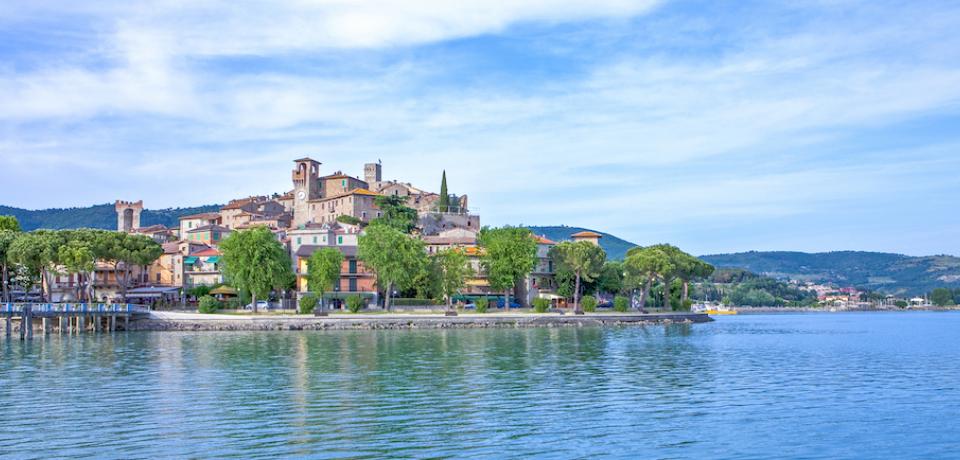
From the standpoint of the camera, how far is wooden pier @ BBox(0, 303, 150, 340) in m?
68.8

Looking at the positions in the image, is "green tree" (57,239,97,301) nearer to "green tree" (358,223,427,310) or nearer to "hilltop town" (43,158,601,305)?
"hilltop town" (43,158,601,305)

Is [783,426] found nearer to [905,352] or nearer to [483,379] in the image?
[483,379]

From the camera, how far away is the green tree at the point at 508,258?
93375 millimetres

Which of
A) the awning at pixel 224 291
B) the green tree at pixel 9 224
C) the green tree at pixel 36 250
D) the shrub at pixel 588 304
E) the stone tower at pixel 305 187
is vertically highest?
the stone tower at pixel 305 187

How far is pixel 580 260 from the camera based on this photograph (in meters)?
96.3

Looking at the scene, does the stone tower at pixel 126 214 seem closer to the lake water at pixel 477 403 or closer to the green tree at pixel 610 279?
the green tree at pixel 610 279

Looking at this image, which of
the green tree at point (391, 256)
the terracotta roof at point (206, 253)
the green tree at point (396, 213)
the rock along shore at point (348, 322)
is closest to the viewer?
the rock along shore at point (348, 322)

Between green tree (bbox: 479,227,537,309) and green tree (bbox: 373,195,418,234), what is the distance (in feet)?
79.0

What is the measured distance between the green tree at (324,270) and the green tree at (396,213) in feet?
94.2

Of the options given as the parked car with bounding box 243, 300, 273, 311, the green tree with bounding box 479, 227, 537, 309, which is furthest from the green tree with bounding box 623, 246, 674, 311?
the parked car with bounding box 243, 300, 273, 311

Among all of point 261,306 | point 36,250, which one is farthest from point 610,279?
point 36,250

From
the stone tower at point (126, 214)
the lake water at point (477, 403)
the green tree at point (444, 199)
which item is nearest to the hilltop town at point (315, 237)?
the green tree at point (444, 199)

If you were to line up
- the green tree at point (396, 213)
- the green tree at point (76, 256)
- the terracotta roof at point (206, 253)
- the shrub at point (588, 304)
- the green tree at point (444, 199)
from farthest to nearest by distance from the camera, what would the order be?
1. the green tree at point (444, 199)
2. the green tree at point (396, 213)
3. the terracotta roof at point (206, 253)
4. the shrub at point (588, 304)
5. the green tree at point (76, 256)

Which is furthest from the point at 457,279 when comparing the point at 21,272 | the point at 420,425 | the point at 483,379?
the point at 420,425
